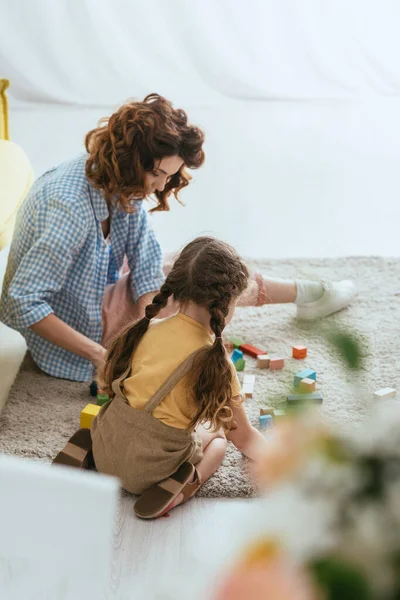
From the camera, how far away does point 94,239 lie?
200 cm

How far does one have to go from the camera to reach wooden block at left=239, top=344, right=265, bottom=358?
2150mm

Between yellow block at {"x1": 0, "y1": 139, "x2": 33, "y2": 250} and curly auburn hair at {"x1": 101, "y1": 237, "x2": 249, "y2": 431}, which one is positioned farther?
yellow block at {"x1": 0, "y1": 139, "x2": 33, "y2": 250}

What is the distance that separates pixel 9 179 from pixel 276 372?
3.12 feet

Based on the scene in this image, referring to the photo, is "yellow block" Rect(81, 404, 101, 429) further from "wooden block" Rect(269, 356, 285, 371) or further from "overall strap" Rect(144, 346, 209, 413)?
"wooden block" Rect(269, 356, 285, 371)

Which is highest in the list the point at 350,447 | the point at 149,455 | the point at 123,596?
the point at 350,447

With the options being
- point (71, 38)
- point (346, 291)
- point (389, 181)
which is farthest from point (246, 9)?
point (346, 291)

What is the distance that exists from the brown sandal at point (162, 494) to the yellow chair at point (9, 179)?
849 millimetres

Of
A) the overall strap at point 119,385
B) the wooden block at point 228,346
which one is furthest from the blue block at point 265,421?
the overall strap at point 119,385

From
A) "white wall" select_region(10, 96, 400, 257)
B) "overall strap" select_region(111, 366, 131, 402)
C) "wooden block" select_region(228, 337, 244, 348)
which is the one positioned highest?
"overall strap" select_region(111, 366, 131, 402)

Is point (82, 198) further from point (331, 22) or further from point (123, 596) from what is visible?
point (331, 22)

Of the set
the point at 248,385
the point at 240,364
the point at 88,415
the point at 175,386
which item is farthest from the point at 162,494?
the point at 240,364

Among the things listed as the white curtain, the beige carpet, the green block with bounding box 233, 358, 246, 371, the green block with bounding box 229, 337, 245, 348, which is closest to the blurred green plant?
the beige carpet

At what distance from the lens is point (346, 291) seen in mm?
2414

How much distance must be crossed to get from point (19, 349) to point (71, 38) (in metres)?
3.02
